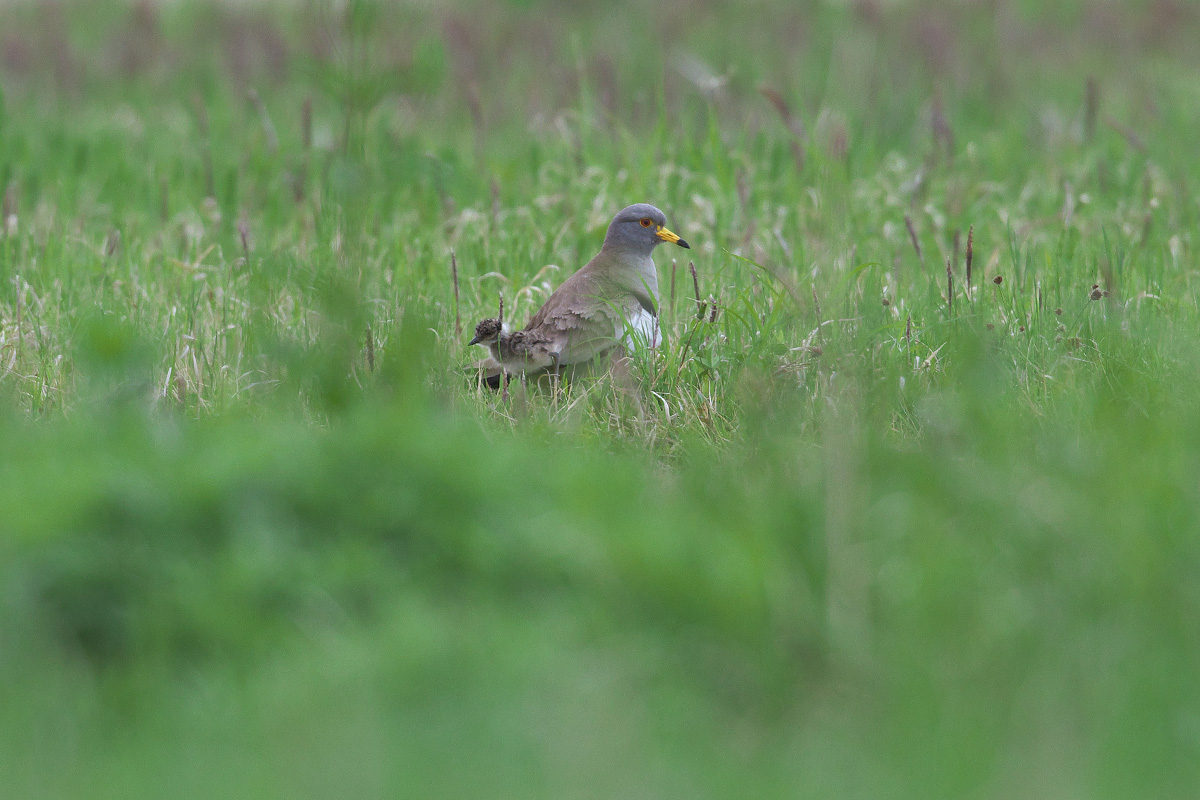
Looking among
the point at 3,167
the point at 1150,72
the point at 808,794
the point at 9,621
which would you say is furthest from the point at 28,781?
the point at 1150,72

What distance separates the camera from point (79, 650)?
276cm

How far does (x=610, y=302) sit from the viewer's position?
510 cm

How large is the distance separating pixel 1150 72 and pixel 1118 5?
157 inches

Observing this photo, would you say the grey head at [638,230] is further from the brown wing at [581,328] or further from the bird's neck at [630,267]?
the brown wing at [581,328]

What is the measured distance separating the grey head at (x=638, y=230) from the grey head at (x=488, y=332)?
1125 mm

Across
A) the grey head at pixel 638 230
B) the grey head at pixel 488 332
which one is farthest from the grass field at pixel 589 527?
the grey head at pixel 638 230

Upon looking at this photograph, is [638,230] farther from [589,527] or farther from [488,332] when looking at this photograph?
[589,527]

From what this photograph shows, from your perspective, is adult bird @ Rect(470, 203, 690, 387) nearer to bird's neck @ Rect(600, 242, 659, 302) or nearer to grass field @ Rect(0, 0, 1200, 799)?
bird's neck @ Rect(600, 242, 659, 302)

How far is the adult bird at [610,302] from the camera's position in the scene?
17.6 ft

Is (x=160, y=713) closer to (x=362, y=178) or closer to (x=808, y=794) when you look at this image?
(x=808, y=794)

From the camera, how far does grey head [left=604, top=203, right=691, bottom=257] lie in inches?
239

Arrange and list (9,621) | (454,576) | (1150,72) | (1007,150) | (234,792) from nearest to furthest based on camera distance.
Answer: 1. (234,792)
2. (9,621)
3. (454,576)
4. (1007,150)
5. (1150,72)

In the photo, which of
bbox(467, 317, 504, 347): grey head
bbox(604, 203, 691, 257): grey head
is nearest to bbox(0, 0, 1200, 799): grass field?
bbox(467, 317, 504, 347): grey head

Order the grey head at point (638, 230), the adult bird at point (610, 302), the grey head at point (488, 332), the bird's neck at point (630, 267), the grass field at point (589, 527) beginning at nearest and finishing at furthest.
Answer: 1. the grass field at point (589, 527)
2. the grey head at point (488, 332)
3. the adult bird at point (610, 302)
4. the bird's neck at point (630, 267)
5. the grey head at point (638, 230)
